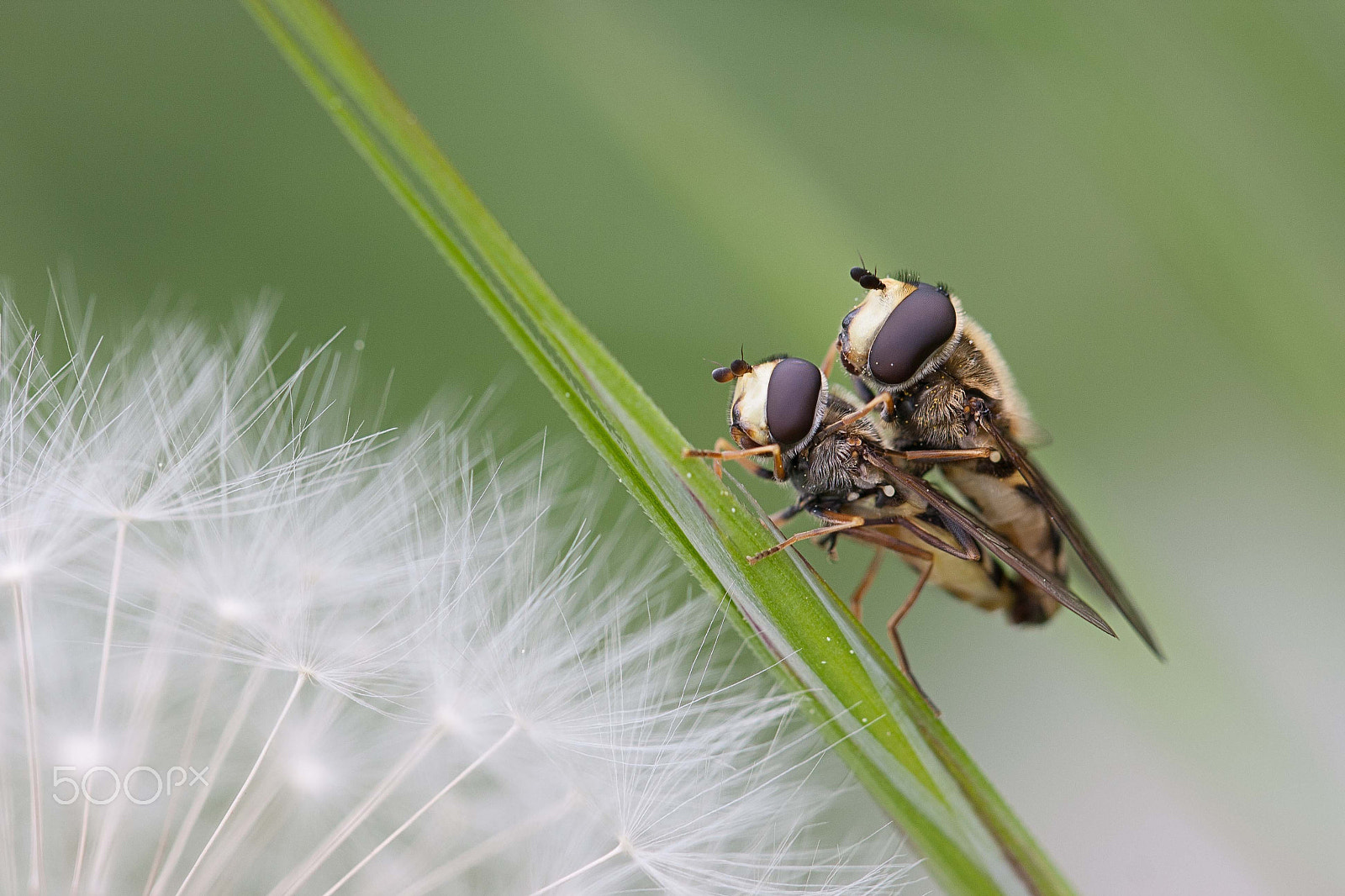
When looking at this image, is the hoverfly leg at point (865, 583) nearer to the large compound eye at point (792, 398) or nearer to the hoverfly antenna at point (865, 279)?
the large compound eye at point (792, 398)

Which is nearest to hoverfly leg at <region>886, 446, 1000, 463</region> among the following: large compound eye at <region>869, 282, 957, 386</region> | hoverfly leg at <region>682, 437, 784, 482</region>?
large compound eye at <region>869, 282, 957, 386</region>

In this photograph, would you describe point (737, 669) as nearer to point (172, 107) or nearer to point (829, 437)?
point (829, 437)

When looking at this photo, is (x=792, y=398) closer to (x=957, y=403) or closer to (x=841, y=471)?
(x=841, y=471)

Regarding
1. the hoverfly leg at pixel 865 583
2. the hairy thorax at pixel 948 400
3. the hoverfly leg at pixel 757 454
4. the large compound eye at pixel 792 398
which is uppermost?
the large compound eye at pixel 792 398

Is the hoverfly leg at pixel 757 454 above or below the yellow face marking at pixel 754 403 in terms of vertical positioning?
below

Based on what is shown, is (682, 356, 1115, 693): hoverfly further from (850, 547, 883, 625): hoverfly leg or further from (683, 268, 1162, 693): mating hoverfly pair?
(850, 547, 883, 625): hoverfly leg

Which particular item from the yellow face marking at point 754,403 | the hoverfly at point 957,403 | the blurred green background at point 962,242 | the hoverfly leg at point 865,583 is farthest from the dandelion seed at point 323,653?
the blurred green background at point 962,242

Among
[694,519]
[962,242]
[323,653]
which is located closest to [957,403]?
[694,519]
